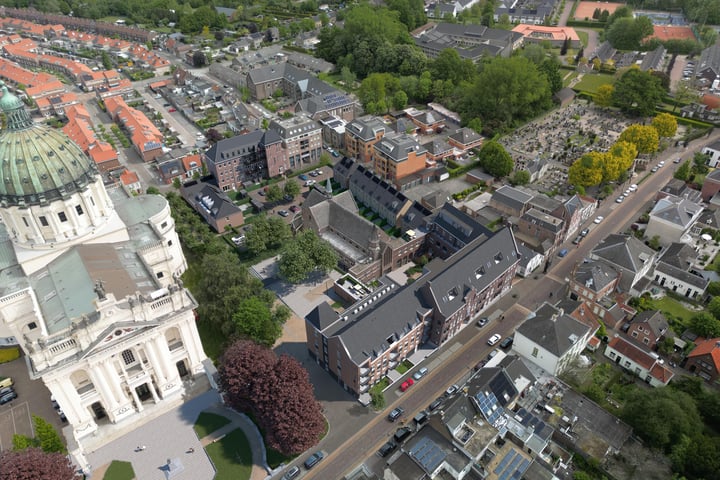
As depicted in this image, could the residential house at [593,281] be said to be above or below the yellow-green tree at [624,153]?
below

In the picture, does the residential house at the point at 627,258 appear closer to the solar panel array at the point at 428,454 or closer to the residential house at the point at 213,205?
the solar panel array at the point at 428,454

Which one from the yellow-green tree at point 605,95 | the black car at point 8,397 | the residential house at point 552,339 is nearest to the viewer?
the residential house at point 552,339

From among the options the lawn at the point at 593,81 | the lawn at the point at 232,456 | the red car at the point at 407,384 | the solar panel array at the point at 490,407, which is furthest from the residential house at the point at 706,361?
the lawn at the point at 593,81

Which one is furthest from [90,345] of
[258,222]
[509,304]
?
[509,304]

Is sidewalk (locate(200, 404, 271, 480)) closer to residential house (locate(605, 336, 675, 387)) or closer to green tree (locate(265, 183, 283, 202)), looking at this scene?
residential house (locate(605, 336, 675, 387))

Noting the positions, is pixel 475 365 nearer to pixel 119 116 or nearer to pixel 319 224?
pixel 319 224
